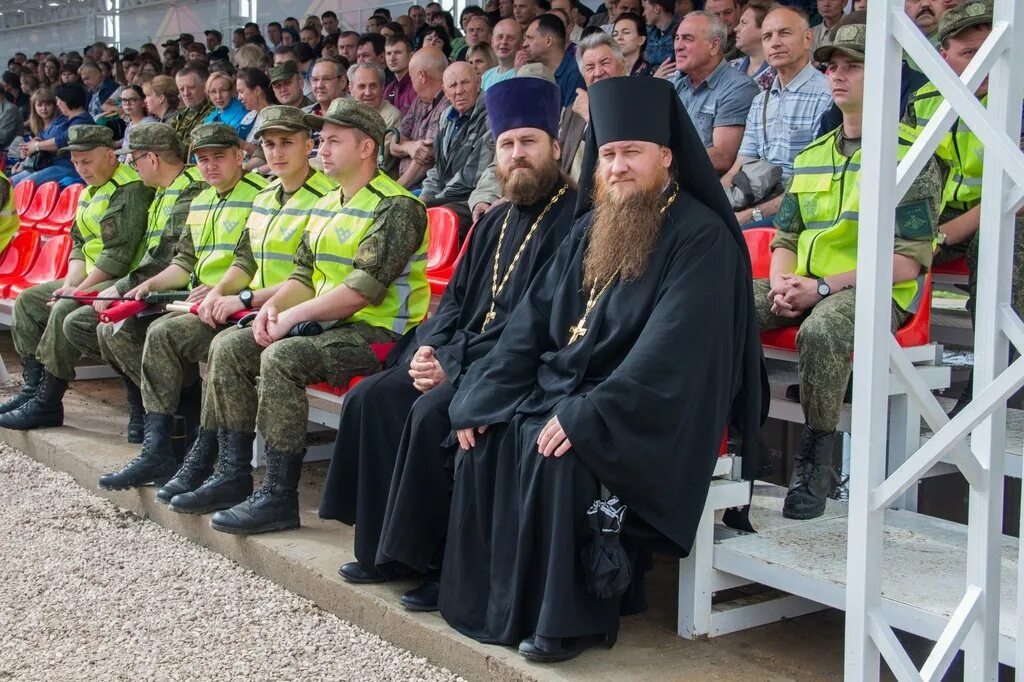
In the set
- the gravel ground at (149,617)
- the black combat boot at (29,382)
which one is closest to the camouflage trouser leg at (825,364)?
the gravel ground at (149,617)

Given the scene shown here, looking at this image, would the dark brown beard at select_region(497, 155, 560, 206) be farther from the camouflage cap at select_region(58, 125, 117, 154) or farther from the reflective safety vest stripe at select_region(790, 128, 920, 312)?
the camouflage cap at select_region(58, 125, 117, 154)

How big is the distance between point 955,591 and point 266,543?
2.66 meters

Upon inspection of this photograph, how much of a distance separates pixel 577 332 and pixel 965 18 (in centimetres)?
200

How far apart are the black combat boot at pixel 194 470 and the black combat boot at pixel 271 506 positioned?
502mm

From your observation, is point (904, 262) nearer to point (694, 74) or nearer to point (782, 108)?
point (782, 108)

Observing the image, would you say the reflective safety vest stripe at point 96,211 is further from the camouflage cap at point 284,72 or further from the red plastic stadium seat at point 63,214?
the camouflage cap at point 284,72

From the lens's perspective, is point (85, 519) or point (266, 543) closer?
point (266, 543)

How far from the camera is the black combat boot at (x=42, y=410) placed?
22.4 feet

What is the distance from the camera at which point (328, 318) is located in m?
5.05

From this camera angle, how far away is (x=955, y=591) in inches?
123

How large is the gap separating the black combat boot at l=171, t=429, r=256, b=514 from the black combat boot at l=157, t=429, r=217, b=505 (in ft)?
0.58

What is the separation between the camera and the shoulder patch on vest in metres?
4.05

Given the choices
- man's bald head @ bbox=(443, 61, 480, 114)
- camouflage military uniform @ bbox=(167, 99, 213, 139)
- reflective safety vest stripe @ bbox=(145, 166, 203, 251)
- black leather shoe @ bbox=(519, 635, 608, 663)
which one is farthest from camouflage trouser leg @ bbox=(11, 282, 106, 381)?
black leather shoe @ bbox=(519, 635, 608, 663)

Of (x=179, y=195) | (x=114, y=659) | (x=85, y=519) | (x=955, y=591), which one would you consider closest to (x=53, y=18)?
(x=179, y=195)
